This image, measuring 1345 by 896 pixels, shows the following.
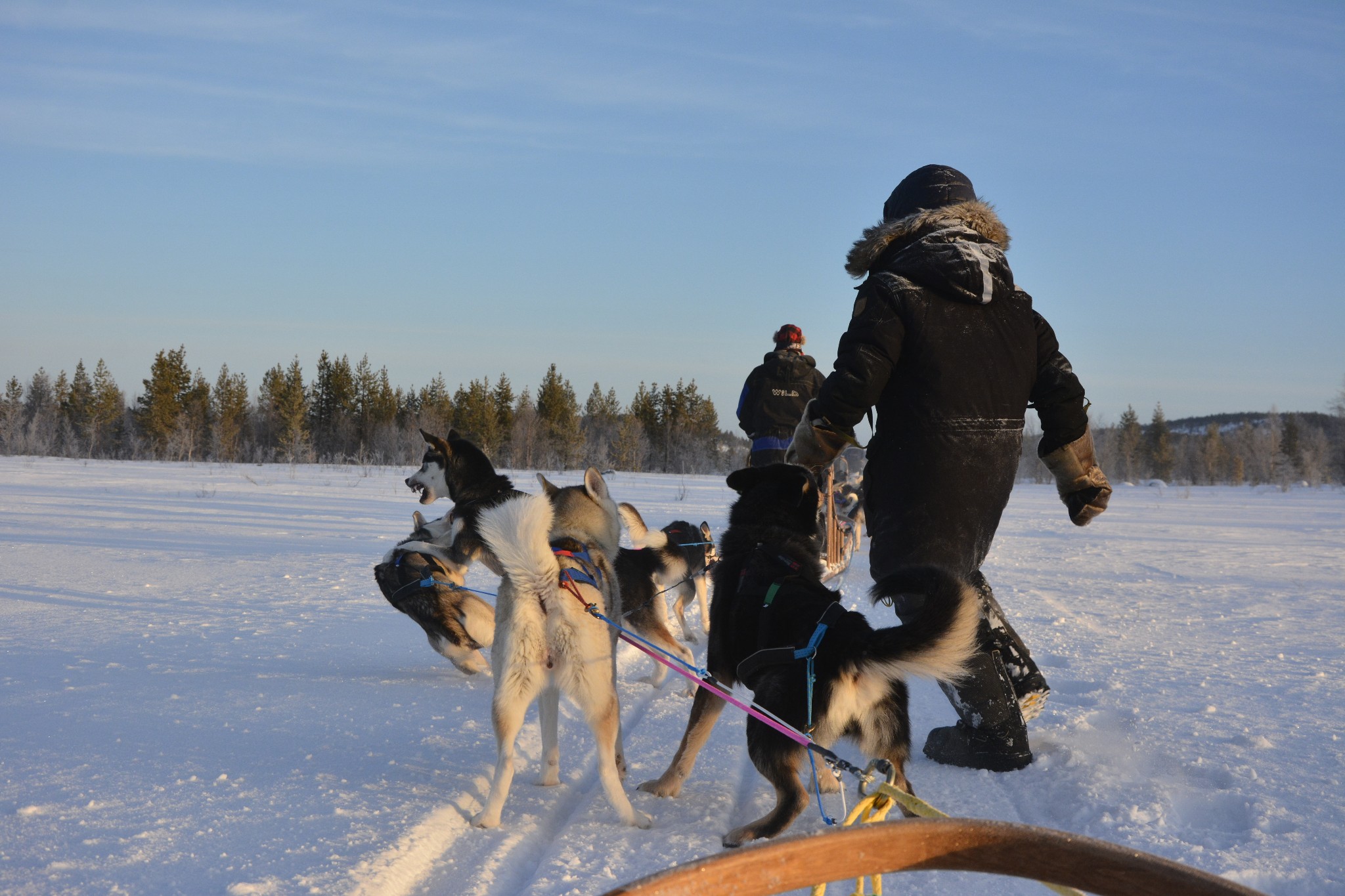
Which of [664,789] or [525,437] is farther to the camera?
[525,437]

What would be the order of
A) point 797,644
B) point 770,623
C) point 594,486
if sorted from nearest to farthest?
1. point 797,644
2. point 770,623
3. point 594,486

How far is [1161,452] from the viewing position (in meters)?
68.0

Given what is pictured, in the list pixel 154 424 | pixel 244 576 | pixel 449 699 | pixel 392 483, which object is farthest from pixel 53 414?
pixel 449 699

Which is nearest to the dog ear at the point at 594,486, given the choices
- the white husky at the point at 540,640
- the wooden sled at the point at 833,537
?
the white husky at the point at 540,640

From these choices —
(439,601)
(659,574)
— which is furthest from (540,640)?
(659,574)

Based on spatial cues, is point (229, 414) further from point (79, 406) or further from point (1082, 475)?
point (1082, 475)

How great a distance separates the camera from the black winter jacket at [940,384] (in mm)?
3115

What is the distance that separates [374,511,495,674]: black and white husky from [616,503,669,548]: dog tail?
988 mm

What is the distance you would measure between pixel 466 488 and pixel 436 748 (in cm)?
265

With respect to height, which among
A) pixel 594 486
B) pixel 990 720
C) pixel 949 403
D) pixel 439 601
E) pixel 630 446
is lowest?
pixel 990 720

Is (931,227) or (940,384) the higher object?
(931,227)

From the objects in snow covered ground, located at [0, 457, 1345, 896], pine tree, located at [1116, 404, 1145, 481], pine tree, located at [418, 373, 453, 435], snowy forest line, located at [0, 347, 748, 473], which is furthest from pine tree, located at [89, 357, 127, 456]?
pine tree, located at [1116, 404, 1145, 481]

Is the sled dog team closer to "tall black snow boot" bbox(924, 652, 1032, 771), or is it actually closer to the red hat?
"tall black snow boot" bbox(924, 652, 1032, 771)

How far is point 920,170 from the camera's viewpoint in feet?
11.6
